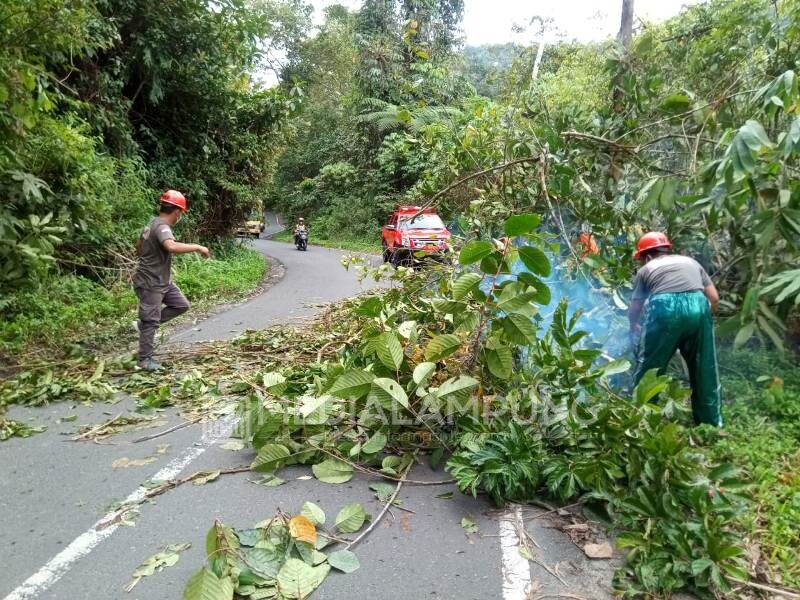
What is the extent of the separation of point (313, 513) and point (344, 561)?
359 mm

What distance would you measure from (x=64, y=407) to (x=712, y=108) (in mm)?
5956

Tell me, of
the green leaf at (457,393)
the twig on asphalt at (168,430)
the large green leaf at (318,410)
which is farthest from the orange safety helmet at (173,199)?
the green leaf at (457,393)

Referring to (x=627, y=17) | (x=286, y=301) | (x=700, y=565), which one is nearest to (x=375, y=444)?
(x=700, y=565)

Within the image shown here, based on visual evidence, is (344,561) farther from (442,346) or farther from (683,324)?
(683,324)

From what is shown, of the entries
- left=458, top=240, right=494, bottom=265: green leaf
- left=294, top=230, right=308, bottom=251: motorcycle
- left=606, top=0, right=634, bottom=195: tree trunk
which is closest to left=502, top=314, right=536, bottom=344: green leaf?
left=458, top=240, right=494, bottom=265: green leaf

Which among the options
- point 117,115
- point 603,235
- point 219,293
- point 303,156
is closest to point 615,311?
point 603,235

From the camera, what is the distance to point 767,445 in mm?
3785

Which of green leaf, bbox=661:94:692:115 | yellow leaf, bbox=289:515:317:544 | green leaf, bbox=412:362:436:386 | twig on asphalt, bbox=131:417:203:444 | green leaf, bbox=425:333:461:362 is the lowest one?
yellow leaf, bbox=289:515:317:544

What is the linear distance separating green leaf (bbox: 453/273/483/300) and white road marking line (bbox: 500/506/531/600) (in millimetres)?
1361

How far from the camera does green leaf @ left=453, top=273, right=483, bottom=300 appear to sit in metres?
3.58

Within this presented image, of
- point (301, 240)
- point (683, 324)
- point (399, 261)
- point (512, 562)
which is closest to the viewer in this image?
point (512, 562)

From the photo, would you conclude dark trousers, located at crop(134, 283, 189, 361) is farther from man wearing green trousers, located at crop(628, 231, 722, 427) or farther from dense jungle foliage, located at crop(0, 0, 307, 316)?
man wearing green trousers, located at crop(628, 231, 722, 427)

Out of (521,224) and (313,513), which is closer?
(313,513)

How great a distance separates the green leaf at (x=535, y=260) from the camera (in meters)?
3.40
